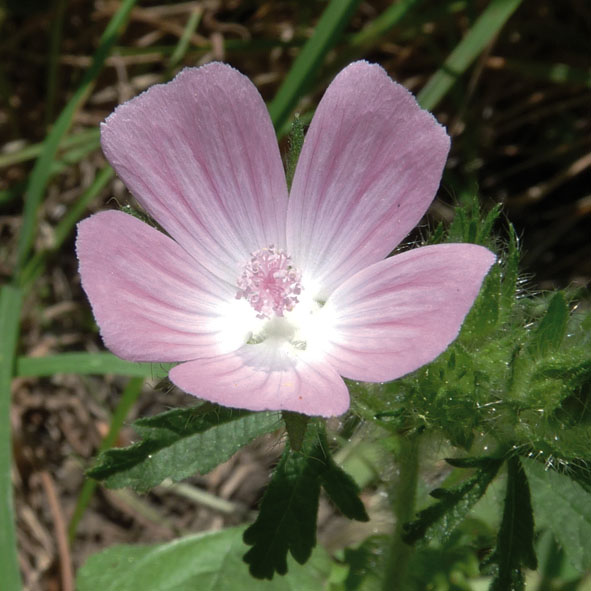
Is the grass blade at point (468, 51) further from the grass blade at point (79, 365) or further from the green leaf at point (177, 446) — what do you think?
the green leaf at point (177, 446)

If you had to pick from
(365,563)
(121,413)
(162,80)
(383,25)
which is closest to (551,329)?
(365,563)

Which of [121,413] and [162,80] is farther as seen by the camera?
[162,80]

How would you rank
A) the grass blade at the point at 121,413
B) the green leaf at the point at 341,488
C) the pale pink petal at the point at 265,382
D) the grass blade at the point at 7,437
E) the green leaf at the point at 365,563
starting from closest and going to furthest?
the pale pink petal at the point at 265,382 < the green leaf at the point at 341,488 < the grass blade at the point at 7,437 < the green leaf at the point at 365,563 < the grass blade at the point at 121,413

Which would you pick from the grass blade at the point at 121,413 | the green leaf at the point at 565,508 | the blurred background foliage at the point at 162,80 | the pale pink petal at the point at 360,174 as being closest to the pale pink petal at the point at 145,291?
the pale pink petal at the point at 360,174

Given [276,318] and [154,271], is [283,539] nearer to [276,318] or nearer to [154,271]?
[276,318]

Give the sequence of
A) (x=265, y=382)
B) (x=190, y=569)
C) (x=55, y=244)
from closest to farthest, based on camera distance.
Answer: (x=265, y=382) → (x=190, y=569) → (x=55, y=244)

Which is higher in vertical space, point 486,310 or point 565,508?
point 486,310

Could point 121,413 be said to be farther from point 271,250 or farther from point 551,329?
point 551,329
